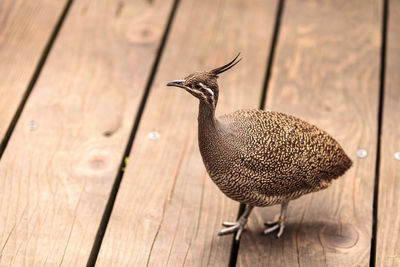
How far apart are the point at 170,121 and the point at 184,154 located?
0.29 m

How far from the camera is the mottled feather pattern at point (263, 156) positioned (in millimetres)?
3143

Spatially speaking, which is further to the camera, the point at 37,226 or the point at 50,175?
the point at 50,175

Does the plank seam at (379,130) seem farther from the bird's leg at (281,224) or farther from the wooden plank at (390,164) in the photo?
the bird's leg at (281,224)

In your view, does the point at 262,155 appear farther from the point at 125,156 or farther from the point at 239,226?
the point at 125,156

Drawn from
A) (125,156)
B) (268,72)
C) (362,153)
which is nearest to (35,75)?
(125,156)

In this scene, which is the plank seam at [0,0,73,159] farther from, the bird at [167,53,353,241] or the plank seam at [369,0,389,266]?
the plank seam at [369,0,389,266]

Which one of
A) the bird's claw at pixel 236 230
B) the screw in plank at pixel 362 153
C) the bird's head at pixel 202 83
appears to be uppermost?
the bird's head at pixel 202 83

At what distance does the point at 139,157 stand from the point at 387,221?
1.46m

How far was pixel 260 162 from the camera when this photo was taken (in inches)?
124

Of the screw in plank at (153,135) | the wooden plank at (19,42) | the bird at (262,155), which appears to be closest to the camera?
the bird at (262,155)

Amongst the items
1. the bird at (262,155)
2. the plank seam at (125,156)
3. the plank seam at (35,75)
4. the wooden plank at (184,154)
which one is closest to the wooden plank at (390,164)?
the bird at (262,155)

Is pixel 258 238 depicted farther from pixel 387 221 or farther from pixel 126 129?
pixel 126 129

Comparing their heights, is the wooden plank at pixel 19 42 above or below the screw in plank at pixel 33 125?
above

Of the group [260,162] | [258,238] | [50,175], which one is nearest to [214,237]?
[258,238]
